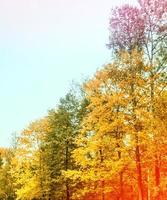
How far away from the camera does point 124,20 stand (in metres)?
38.8

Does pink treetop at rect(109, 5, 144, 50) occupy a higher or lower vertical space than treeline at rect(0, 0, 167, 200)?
higher

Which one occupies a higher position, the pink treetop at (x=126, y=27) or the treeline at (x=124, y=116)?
the pink treetop at (x=126, y=27)

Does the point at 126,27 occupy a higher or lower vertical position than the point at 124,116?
higher

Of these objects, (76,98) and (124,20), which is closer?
(124,20)

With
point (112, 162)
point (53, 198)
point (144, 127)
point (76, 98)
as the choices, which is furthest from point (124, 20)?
point (53, 198)

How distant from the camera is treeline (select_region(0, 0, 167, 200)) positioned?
1442 inches

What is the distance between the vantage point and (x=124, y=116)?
4062 centimetres

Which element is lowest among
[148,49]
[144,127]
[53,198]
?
[53,198]

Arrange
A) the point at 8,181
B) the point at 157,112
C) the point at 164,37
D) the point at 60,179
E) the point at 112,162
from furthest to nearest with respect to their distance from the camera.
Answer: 1. the point at 8,181
2. the point at 60,179
3. the point at 112,162
4. the point at 164,37
5. the point at 157,112

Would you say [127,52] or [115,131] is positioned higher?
[127,52]

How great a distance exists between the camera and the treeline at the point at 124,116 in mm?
36625

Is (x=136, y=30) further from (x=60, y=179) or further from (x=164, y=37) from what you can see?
(x=60, y=179)

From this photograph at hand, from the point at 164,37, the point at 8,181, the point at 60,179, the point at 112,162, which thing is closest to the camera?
the point at 164,37

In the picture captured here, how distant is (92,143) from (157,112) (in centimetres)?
1377
